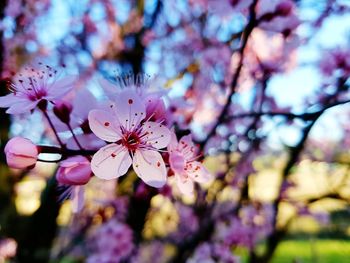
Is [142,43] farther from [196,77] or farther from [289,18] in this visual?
[289,18]

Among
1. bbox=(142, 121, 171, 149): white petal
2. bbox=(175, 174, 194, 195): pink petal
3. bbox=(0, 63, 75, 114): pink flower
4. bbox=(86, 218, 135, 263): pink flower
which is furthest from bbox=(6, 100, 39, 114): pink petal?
bbox=(86, 218, 135, 263): pink flower

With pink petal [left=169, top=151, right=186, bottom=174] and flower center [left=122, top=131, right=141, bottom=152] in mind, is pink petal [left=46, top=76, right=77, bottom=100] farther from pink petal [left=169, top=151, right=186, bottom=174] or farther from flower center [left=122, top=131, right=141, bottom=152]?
pink petal [left=169, top=151, right=186, bottom=174]

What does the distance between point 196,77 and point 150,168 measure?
1883mm

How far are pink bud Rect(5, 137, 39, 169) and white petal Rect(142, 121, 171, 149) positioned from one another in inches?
9.2

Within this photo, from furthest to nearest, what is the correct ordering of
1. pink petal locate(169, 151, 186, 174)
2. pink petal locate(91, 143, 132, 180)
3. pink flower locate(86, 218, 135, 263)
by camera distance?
pink flower locate(86, 218, 135, 263) → pink petal locate(169, 151, 186, 174) → pink petal locate(91, 143, 132, 180)

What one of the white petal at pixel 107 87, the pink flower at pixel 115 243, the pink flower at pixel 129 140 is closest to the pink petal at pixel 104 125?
the pink flower at pixel 129 140

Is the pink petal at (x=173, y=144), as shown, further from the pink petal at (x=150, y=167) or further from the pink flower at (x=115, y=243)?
the pink flower at (x=115, y=243)

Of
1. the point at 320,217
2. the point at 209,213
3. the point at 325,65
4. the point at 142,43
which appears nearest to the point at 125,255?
the point at 209,213

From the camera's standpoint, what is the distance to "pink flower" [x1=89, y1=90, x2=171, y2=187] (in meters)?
0.82

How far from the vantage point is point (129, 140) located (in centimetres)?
92

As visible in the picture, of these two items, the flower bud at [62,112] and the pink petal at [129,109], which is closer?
the pink petal at [129,109]

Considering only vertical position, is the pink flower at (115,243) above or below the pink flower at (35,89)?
below

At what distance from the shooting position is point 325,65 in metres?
2.16

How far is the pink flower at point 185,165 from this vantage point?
0.93 m
